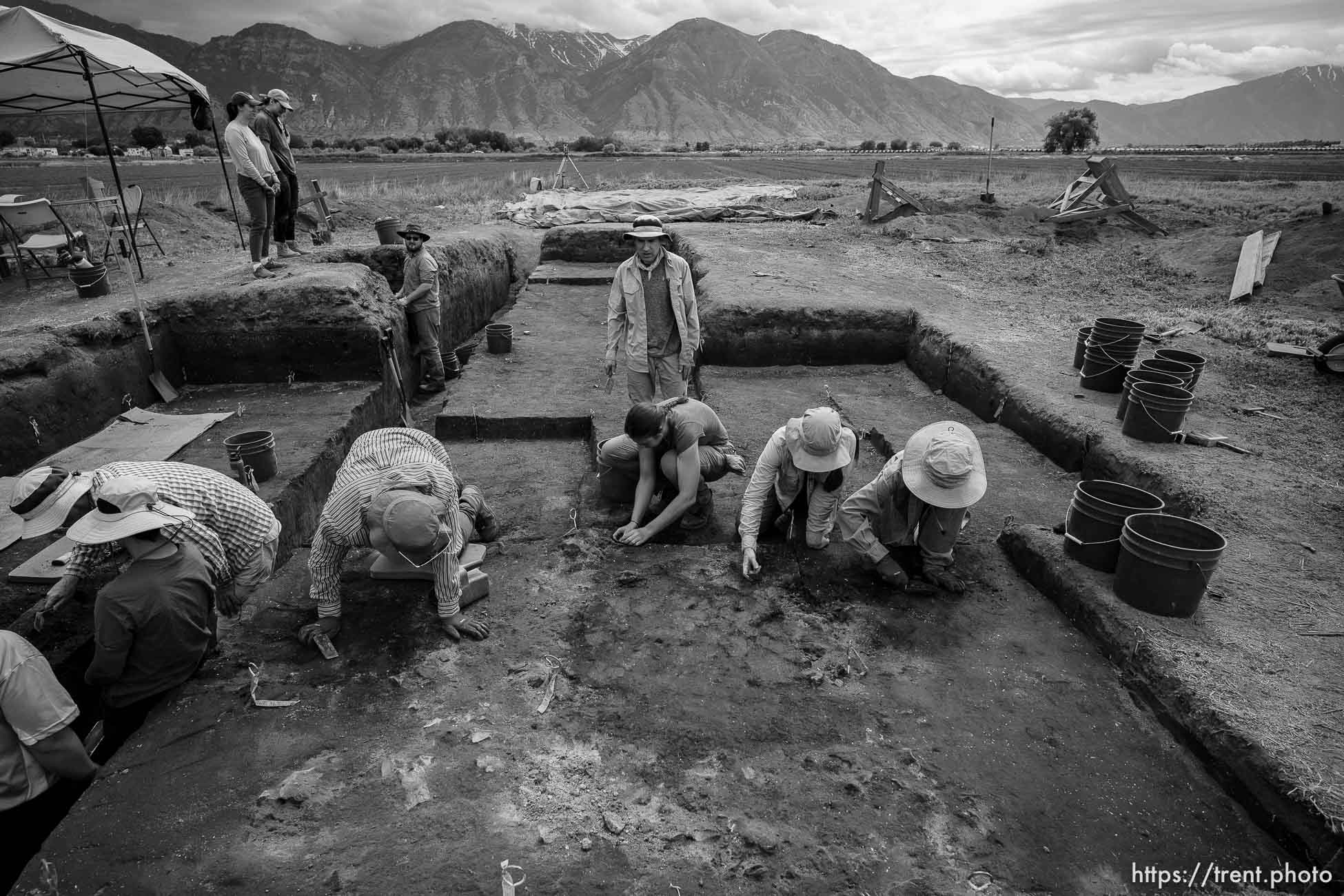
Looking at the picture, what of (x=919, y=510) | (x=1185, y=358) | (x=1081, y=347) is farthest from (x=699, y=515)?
(x=1185, y=358)

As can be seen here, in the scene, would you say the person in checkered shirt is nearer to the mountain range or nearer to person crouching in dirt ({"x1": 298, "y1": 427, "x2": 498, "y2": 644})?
person crouching in dirt ({"x1": 298, "y1": 427, "x2": 498, "y2": 644})

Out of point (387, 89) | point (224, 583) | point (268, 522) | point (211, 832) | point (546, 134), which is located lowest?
point (211, 832)

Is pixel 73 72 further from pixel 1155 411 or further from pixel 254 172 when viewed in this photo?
pixel 1155 411

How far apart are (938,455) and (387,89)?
7414 inches

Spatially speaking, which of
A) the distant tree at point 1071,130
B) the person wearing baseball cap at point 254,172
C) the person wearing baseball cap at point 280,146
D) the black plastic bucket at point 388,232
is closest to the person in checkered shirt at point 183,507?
the person wearing baseball cap at point 254,172

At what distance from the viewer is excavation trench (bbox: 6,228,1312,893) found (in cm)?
234

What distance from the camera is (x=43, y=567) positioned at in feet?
12.2

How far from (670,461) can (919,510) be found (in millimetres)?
1389

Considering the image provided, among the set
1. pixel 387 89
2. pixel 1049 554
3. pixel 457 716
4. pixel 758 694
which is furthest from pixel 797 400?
pixel 387 89

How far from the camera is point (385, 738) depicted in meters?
2.81

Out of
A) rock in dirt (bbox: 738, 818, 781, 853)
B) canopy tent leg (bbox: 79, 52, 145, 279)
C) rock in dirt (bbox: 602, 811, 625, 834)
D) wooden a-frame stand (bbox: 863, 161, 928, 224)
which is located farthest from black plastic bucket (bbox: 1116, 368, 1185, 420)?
wooden a-frame stand (bbox: 863, 161, 928, 224)

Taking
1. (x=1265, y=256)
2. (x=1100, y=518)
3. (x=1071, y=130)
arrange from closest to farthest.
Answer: (x=1100, y=518) < (x=1265, y=256) < (x=1071, y=130)

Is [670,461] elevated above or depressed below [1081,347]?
below

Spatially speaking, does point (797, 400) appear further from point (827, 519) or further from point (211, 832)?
point (211, 832)
